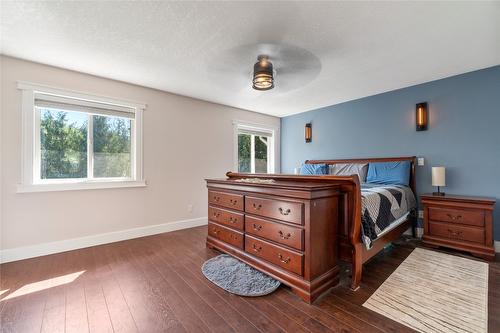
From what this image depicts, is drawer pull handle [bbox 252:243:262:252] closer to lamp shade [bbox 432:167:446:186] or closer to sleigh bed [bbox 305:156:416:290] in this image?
sleigh bed [bbox 305:156:416:290]

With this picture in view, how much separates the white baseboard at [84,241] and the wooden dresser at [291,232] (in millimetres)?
1734

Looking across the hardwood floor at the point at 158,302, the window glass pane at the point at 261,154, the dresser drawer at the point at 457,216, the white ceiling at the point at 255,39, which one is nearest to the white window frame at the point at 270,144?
the window glass pane at the point at 261,154

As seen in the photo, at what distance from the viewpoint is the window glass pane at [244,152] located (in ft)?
16.4

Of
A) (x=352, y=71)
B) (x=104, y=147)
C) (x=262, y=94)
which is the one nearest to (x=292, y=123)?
(x=262, y=94)

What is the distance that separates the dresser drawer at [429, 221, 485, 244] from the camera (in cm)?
264

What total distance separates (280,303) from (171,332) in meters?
0.82

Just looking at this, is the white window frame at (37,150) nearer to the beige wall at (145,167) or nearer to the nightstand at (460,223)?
the beige wall at (145,167)

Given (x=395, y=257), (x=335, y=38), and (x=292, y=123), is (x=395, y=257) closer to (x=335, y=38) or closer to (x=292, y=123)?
(x=335, y=38)

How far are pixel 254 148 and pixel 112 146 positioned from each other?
296cm

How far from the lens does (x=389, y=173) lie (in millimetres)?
3523

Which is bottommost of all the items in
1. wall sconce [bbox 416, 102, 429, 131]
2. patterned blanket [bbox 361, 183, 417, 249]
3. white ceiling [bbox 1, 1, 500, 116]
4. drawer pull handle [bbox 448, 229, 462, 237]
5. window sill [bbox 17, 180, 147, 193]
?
drawer pull handle [bbox 448, 229, 462, 237]

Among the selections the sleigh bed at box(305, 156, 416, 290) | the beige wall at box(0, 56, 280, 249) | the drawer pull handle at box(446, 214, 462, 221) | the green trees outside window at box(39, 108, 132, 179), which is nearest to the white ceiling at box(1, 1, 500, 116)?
the beige wall at box(0, 56, 280, 249)

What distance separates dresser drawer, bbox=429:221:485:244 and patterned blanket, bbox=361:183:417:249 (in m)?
0.36

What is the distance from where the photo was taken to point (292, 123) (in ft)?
18.0
